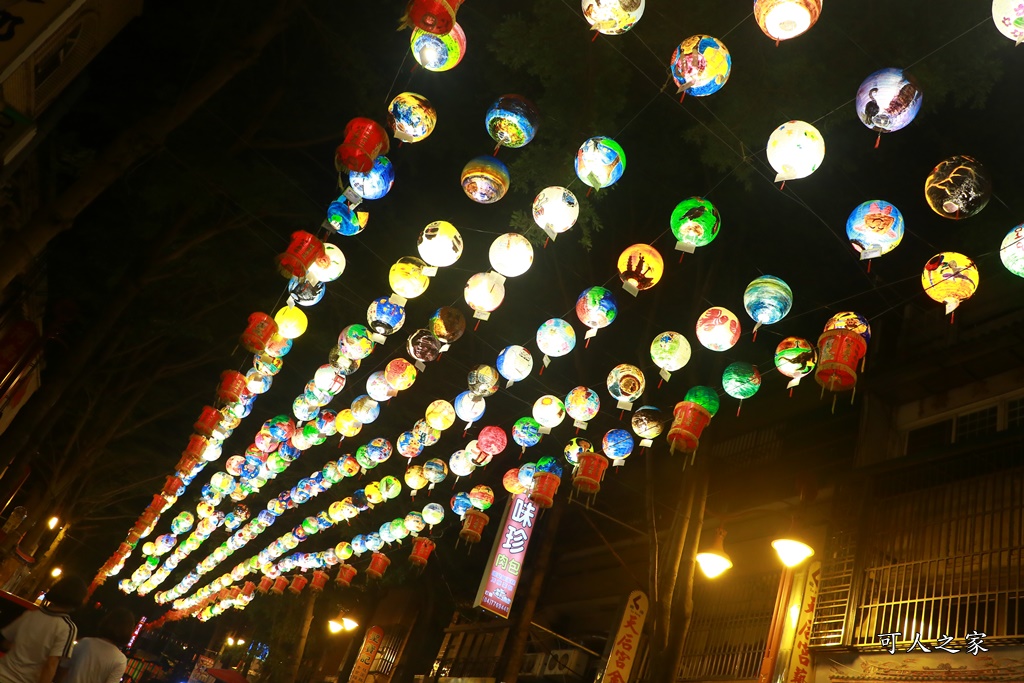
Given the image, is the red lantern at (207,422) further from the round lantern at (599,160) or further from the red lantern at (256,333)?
the round lantern at (599,160)

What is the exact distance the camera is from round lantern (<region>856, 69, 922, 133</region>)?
22.2 feet

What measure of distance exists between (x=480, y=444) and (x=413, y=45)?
7230mm

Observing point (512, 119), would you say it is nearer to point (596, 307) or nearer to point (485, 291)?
point (485, 291)

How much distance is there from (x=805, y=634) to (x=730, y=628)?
6.34 ft

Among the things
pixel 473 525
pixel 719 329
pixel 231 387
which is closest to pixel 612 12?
pixel 719 329

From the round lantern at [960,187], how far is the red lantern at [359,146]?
6156mm

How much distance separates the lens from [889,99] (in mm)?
6809

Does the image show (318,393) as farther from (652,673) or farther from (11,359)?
(652,673)

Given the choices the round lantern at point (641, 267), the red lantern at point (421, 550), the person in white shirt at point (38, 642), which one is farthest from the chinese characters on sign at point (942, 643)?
the red lantern at point (421, 550)

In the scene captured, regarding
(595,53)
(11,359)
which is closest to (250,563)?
(11,359)

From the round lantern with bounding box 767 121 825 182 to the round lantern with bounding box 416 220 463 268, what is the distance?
400cm

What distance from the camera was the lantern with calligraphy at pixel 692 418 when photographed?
9258mm

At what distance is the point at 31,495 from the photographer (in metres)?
24.9

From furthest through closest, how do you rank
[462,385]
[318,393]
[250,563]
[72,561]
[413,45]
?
[72,561] → [250,563] → [462,385] → [318,393] → [413,45]
